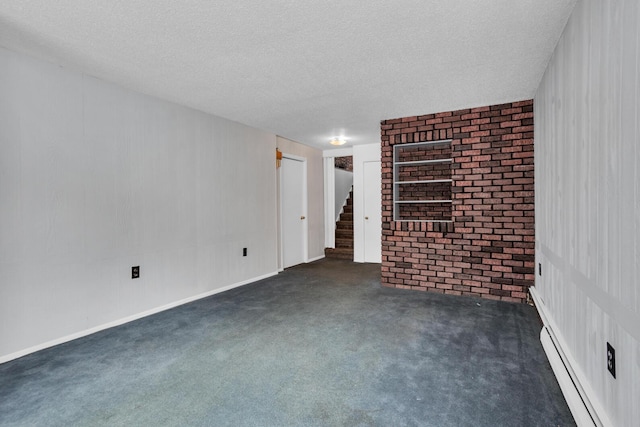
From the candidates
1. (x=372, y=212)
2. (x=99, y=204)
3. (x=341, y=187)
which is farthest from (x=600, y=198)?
(x=341, y=187)

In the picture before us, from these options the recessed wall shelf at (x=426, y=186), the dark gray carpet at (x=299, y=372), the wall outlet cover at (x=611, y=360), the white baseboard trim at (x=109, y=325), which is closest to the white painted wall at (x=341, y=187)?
the recessed wall shelf at (x=426, y=186)

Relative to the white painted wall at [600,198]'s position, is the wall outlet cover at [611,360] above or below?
below

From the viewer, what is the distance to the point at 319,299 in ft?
12.5

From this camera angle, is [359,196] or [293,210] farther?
[359,196]

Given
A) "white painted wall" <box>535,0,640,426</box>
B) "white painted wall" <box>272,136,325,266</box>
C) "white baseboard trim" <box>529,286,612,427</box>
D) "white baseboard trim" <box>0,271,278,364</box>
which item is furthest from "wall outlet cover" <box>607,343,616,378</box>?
"white painted wall" <box>272,136,325,266</box>

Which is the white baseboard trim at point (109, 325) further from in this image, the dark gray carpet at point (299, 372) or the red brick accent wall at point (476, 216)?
the red brick accent wall at point (476, 216)

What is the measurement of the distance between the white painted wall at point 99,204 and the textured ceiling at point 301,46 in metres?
0.29

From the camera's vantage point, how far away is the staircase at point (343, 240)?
6716 mm

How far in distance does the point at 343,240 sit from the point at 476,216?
3368 mm

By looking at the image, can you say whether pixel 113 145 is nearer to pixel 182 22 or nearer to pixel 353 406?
pixel 182 22

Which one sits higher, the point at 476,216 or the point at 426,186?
the point at 426,186

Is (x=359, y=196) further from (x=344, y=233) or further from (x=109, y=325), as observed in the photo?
(x=109, y=325)

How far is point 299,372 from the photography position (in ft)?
7.09

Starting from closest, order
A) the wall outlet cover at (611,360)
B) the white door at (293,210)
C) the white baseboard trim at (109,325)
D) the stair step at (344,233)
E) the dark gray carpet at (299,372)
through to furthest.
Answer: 1. the wall outlet cover at (611,360)
2. the dark gray carpet at (299,372)
3. the white baseboard trim at (109,325)
4. the white door at (293,210)
5. the stair step at (344,233)
